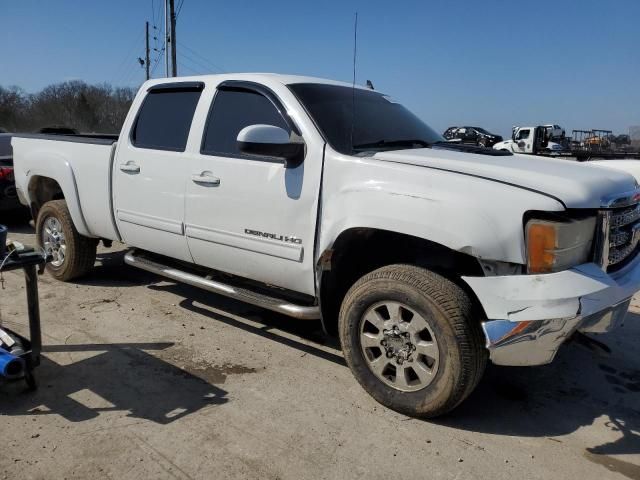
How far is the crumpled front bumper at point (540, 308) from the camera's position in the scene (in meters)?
2.48

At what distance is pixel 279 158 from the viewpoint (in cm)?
338

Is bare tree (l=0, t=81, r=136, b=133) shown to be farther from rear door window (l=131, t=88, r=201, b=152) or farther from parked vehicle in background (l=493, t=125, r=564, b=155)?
rear door window (l=131, t=88, r=201, b=152)

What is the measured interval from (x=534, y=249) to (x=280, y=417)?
163 cm

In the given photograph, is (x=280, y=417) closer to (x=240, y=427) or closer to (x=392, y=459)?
(x=240, y=427)

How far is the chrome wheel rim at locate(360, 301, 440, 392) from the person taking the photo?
2.88 m

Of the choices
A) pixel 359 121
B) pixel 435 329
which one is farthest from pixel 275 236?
pixel 435 329

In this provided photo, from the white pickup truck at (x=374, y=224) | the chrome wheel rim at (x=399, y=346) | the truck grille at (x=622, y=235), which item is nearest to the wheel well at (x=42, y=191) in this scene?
the white pickup truck at (x=374, y=224)

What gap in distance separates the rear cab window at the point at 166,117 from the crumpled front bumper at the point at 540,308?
252cm

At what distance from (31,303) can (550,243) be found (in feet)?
9.69

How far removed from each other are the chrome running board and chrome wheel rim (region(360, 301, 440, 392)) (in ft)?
1.39

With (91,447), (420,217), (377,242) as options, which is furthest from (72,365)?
(420,217)

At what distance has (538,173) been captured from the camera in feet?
9.05

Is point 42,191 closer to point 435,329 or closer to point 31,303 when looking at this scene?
→ point 31,303

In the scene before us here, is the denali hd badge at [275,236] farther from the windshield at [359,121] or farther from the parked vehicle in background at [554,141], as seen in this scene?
the parked vehicle in background at [554,141]
